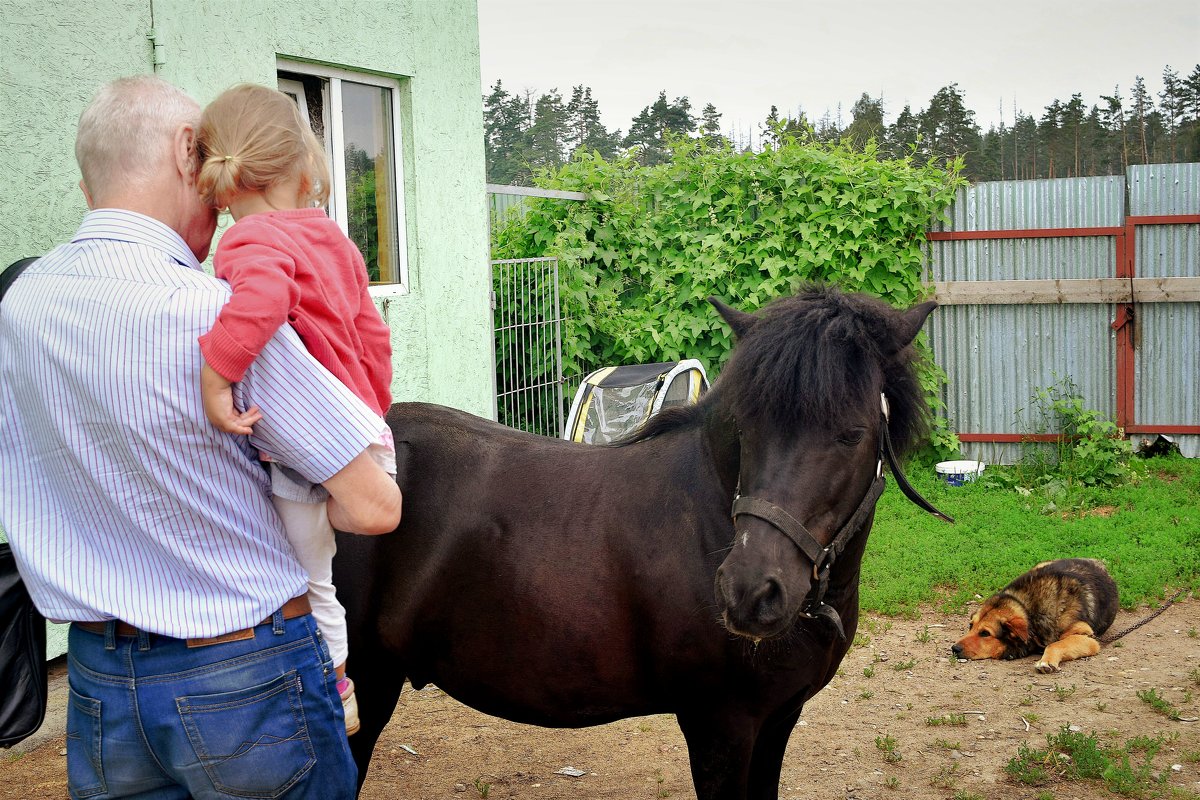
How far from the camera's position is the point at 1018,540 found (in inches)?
290

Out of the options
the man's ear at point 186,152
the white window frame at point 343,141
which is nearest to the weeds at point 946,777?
the man's ear at point 186,152

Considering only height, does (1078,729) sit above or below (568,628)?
below

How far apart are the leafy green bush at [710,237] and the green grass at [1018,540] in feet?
4.61

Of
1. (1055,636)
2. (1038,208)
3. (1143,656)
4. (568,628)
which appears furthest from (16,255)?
(1038,208)

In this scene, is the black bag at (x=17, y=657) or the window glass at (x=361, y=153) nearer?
the black bag at (x=17, y=657)

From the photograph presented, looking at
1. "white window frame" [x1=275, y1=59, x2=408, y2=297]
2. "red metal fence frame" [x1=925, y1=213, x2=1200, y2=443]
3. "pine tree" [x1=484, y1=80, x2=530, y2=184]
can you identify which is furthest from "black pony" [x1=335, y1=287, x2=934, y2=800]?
"pine tree" [x1=484, y1=80, x2=530, y2=184]

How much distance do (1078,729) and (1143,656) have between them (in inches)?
49.2

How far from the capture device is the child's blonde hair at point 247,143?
5.64 feet

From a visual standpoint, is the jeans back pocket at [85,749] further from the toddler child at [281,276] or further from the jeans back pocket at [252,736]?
the toddler child at [281,276]

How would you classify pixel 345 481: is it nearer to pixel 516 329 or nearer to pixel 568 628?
pixel 568 628

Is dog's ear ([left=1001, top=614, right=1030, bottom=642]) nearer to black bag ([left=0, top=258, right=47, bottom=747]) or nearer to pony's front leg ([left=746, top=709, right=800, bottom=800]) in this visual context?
pony's front leg ([left=746, top=709, right=800, bottom=800])

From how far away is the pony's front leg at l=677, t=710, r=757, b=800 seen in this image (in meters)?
2.70

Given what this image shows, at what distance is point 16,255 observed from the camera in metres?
4.43

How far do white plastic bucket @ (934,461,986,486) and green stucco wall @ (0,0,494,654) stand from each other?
4.47m
